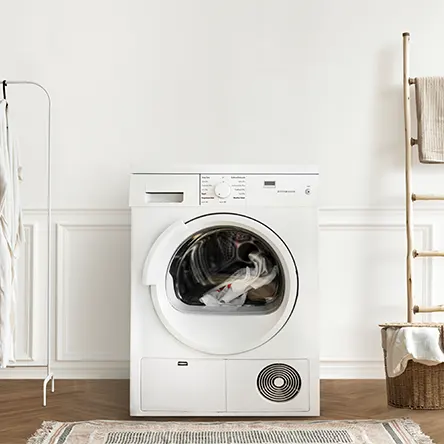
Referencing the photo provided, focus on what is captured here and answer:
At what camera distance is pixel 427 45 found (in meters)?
3.40

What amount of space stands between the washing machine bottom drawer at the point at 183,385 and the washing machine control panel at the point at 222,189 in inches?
23.1

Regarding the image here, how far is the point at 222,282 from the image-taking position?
2.81m

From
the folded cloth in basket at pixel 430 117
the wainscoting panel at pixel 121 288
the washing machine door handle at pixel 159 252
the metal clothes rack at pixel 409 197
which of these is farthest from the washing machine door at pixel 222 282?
the folded cloth in basket at pixel 430 117

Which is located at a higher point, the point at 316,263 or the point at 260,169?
the point at 260,169

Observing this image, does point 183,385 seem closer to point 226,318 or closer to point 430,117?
point 226,318

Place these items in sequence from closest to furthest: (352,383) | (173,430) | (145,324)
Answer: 1. (173,430)
2. (145,324)
3. (352,383)

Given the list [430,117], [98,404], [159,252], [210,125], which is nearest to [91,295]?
[98,404]

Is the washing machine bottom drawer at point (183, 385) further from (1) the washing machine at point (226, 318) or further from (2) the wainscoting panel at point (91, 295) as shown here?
(2) the wainscoting panel at point (91, 295)

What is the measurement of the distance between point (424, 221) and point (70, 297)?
5.44ft

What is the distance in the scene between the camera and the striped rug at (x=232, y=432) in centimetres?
242

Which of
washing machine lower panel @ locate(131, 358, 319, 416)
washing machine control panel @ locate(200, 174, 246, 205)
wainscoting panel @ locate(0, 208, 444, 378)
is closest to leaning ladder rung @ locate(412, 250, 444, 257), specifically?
wainscoting panel @ locate(0, 208, 444, 378)

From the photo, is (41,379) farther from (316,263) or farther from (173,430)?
(316,263)

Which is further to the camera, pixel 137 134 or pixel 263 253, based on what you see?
pixel 137 134

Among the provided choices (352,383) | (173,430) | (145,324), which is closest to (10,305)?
(145,324)
